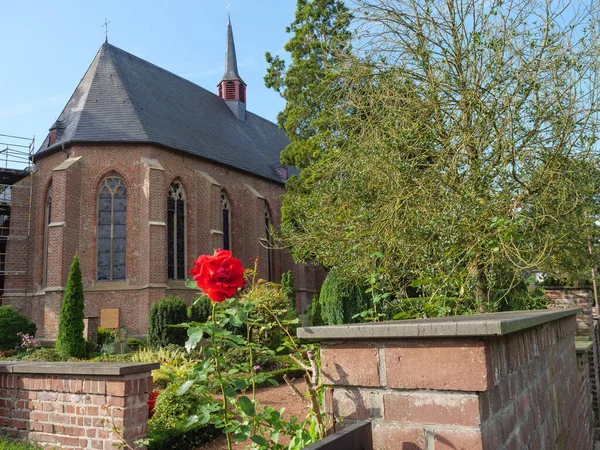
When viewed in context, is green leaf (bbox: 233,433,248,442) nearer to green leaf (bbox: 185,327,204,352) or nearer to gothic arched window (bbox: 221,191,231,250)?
green leaf (bbox: 185,327,204,352)

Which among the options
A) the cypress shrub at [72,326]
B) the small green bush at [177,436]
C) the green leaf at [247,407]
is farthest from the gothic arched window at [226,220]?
the green leaf at [247,407]

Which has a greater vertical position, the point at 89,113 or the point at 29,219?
the point at 89,113

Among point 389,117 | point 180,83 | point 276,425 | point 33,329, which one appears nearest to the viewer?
point 276,425

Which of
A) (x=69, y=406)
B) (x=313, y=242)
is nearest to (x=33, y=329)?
(x=313, y=242)

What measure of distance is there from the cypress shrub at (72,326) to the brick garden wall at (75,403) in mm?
11201

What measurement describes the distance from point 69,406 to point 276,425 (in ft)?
9.43

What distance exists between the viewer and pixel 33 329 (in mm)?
17453

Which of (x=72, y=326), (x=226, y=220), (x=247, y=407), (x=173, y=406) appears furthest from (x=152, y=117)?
(x=247, y=407)

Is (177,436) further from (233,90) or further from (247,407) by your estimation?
(233,90)

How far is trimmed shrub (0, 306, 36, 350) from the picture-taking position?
15969mm

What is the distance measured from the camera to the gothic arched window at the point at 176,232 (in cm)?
2020

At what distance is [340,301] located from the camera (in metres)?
14.7

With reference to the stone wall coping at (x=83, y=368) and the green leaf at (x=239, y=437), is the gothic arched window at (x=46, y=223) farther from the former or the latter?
the green leaf at (x=239, y=437)

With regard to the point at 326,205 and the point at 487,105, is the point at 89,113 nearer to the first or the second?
the point at 326,205
